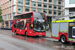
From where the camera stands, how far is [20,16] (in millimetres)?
21844

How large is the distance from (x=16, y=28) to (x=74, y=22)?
1495cm

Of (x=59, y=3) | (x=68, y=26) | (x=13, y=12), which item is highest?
(x=59, y=3)

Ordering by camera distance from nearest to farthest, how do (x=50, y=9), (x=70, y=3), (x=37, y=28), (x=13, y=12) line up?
(x=37, y=28) < (x=70, y=3) < (x=13, y=12) < (x=50, y=9)

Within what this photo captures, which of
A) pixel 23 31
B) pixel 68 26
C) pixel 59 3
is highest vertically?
pixel 59 3

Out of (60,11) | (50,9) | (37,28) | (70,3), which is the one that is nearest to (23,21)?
(37,28)

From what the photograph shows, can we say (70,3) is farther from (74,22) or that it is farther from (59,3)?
(59,3)

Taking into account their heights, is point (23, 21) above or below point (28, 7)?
below

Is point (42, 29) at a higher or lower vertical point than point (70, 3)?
lower

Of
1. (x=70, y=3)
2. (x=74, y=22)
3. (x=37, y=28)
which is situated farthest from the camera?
(x=70, y=3)

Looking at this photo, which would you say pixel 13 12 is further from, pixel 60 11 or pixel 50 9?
pixel 60 11

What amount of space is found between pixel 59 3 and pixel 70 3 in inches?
1300

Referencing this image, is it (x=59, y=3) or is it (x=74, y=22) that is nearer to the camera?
(x=74, y=22)

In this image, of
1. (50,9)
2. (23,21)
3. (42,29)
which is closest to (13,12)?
(50,9)

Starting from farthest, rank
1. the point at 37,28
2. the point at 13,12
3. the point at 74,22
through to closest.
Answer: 1. the point at 13,12
2. the point at 37,28
3. the point at 74,22
